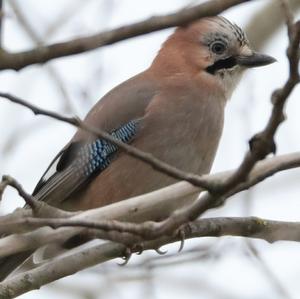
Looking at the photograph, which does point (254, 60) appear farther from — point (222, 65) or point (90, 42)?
→ point (90, 42)

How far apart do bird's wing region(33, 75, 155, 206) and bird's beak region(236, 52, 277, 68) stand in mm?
724

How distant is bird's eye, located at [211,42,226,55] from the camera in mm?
7039

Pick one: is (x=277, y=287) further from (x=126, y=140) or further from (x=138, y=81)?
(x=138, y=81)

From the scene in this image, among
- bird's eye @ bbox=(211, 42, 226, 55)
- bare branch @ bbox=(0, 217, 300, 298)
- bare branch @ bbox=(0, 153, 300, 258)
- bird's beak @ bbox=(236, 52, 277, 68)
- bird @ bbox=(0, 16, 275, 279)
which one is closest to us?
bare branch @ bbox=(0, 153, 300, 258)

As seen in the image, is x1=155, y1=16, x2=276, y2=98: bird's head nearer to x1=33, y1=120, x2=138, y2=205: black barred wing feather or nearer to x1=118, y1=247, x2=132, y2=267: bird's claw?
x1=33, y1=120, x2=138, y2=205: black barred wing feather

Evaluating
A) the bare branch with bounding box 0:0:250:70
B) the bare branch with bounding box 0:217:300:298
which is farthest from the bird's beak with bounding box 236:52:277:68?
the bare branch with bounding box 0:0:250:70

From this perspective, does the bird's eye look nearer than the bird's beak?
No

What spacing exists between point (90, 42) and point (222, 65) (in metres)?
3.60

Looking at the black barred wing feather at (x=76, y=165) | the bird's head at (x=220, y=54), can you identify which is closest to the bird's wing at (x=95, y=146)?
the black barred wing feather at (x=76, y=165)

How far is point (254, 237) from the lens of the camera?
5156 mm

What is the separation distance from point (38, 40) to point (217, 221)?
1.68 meters

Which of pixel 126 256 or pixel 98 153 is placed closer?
pixel 126 256

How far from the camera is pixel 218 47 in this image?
7059mm

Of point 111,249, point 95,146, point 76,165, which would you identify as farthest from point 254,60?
point 111,249
